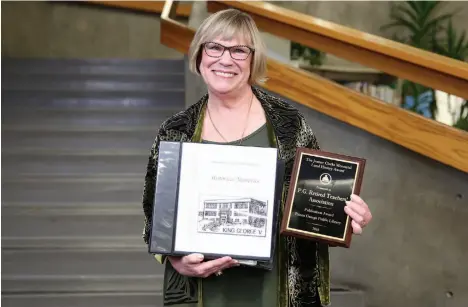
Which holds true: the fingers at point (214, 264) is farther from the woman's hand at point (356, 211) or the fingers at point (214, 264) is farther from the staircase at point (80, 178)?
the staircase at point (80, 178)

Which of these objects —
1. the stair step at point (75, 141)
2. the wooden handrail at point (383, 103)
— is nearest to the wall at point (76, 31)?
the stair step at point (75, 141)

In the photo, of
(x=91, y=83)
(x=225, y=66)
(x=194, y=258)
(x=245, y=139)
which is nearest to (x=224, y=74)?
(x=225, y=66)

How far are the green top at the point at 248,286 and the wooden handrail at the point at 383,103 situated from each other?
1.13 metres

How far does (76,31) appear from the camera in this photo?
19.9ft

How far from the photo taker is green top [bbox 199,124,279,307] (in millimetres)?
1373

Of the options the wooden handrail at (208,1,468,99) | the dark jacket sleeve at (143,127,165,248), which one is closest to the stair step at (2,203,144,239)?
the wooden handrail at (208,1,468,99)

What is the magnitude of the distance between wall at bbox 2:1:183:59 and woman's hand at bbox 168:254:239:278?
507 cm

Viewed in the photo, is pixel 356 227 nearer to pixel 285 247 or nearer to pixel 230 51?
pixel 285 247

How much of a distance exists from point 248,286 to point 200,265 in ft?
0.55

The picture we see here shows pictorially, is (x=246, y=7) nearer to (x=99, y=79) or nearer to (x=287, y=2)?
(x=99, y=79)

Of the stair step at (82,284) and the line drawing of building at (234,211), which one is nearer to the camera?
the line drawing of building at (234,211)

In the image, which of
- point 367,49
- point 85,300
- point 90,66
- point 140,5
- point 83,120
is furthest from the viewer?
point 140,5

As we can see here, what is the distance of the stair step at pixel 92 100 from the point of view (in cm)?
417

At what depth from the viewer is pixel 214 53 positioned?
4.23 ft
